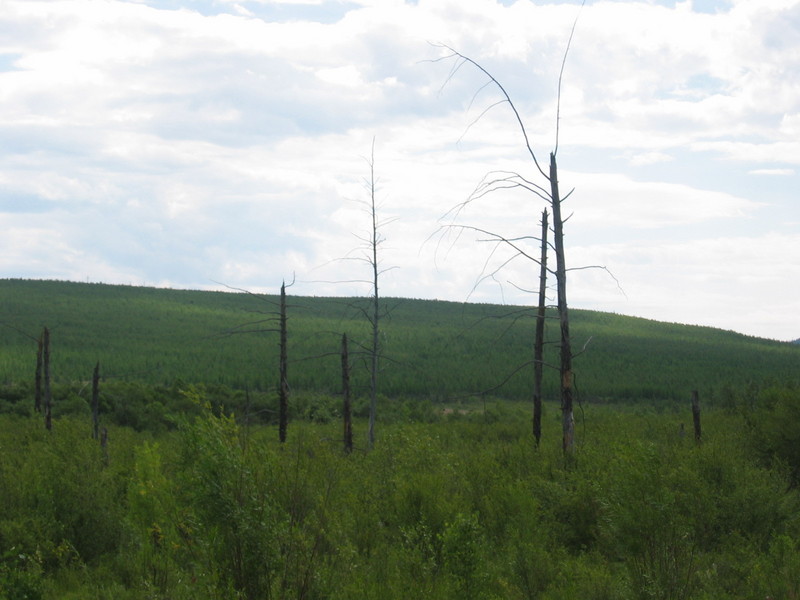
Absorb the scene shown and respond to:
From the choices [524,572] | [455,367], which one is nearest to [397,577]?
[524,572]

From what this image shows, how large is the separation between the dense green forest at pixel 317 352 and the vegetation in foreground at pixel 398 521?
22438mm

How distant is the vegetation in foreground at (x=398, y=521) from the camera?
6473mm

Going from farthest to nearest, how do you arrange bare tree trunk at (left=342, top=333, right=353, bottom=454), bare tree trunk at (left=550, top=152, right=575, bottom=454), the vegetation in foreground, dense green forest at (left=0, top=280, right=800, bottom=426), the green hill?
the green hill, dense green forest at (left=0, top=280, right=800, bottom=426), bare tree trunk at (left=342, top=333, right=353, bottom=454), bare tree trunk at (left=550, top=152, right=575, bottom=454), the vegetation in foreground

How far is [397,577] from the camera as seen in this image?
24.1ft

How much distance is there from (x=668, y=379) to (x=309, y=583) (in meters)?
60.7

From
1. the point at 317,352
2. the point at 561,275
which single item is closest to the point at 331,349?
the point at 317,352

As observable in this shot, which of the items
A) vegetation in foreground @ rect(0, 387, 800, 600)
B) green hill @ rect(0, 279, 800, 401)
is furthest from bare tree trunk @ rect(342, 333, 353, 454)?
green hill @ rect(0, 279, 800, 401)

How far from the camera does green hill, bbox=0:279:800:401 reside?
189ft

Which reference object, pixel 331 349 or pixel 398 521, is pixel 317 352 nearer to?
pixel 331 349

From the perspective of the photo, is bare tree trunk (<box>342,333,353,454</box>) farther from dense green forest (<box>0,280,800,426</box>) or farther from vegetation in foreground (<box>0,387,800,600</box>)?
dense green forest (<box>0,280,800,426</box>)

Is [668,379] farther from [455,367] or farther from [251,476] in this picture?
[251,476]

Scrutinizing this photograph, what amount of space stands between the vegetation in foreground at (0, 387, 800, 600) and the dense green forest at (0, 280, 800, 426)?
22438 millimetres

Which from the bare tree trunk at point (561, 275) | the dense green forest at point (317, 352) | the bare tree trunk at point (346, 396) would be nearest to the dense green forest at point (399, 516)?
the bare tree trunk at point (561, 275)

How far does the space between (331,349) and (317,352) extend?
5622 mm
